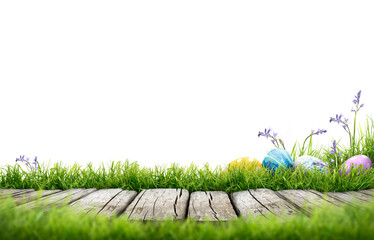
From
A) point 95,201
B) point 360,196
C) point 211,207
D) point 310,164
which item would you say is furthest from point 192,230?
point 310,164

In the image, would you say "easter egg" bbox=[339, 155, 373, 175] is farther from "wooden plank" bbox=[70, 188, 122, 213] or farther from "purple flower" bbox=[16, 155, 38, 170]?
"purple flower" bbox=[16, 155, 38, 170]

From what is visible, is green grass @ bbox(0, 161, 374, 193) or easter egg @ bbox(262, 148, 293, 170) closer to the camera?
green grass @ bbox(0, 161, 374, 193)

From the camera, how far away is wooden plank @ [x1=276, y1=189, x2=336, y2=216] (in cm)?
265

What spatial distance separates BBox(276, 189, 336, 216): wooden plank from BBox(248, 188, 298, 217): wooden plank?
0.22 ft

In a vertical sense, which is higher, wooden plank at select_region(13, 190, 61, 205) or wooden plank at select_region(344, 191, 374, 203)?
wooden plank at select_region(13, 190, 61, 205)

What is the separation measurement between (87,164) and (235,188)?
6.72 ft

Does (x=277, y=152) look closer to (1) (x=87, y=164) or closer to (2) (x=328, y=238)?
(1) (x=87, y=164)

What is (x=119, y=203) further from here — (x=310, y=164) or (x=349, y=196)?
(x=310, y=164)

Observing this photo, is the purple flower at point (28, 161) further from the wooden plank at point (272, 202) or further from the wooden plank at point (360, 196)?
the wooden plank at point (360, 196)

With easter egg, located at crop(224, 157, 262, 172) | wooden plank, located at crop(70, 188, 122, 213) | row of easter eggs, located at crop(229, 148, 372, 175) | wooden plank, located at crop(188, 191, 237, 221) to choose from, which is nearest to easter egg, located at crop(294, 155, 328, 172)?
row of easter eggs, located at crop(229, 148, 372, 175)

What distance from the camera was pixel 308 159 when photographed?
4.43m

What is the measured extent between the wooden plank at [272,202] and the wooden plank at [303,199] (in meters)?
0.07

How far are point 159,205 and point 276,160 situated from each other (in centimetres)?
221

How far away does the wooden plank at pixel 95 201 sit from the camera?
271 cm
